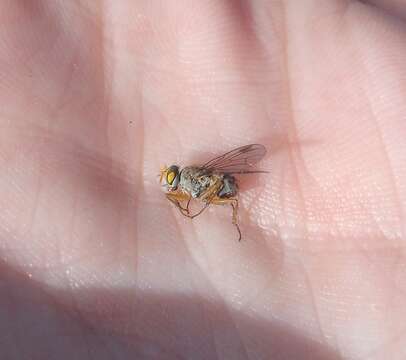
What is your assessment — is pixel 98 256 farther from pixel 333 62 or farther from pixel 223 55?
pixel 333 62

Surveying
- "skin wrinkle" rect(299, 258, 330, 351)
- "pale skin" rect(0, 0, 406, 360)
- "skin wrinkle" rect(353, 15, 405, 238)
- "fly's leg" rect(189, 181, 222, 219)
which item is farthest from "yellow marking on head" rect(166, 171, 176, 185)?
"skin wrinkle" rect(353, 15, 405, 238)

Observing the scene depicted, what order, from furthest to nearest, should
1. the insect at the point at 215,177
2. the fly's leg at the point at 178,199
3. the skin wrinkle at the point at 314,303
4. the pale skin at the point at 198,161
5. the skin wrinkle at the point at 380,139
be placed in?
the insect at the point at 215,177, the fly's leg at the point at 178,199, the skin wrinkle at the point at 380,139, the skin wrinkle at the point at 314,303, the pale skin at the point at 198,161

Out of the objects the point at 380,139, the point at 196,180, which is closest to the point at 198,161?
the point at 196,180

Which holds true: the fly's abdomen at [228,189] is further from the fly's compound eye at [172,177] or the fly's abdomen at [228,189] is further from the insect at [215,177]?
the fly's compound eye at [172,177]

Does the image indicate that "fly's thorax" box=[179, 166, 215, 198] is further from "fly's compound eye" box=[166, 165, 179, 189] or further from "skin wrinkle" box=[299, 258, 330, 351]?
"skin wrinkle" box=[299, 258, 330, 351]

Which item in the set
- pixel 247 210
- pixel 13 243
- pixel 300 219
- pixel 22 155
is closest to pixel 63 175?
pixel 22 155

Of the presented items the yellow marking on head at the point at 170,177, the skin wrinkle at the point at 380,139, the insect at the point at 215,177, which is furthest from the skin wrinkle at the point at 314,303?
the yellow marking on head at the point at 170,177

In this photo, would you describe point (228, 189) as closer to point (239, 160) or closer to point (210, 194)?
point (210, 194)
